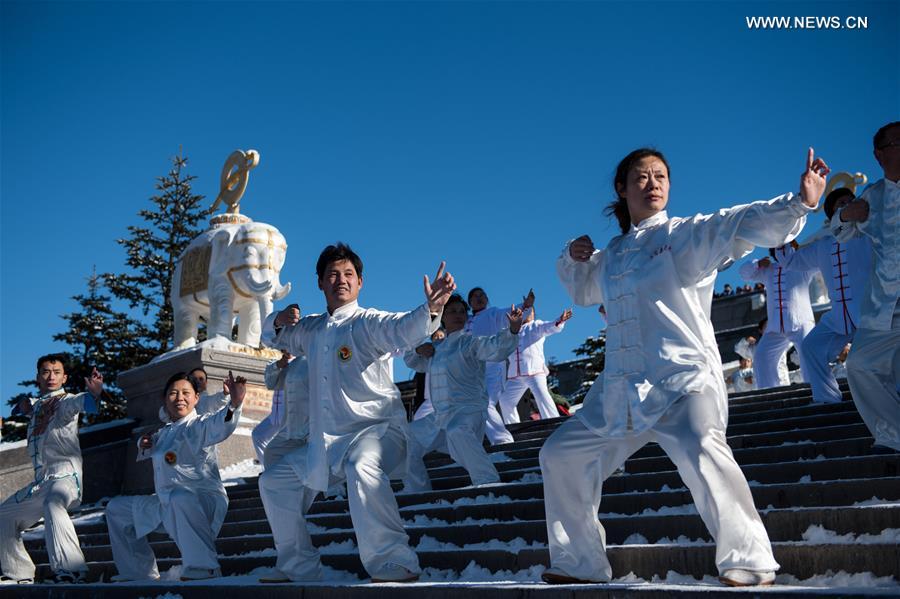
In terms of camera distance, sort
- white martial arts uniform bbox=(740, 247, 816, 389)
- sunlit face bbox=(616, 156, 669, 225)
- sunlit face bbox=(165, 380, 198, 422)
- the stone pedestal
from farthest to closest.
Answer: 1. the stone pedestal
2. white martial arts uniform bbox=(740, 247, 816, 389)
3. sunlit face bbox=(165, 380, 198, 422)
4. sunlit face bbox=(616, 156, 669, 225)

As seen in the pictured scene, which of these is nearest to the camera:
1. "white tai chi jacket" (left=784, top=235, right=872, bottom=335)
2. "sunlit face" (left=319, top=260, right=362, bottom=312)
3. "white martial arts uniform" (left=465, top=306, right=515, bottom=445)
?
"sunlit face" (left=319, top=260, right=362, bottom=312)

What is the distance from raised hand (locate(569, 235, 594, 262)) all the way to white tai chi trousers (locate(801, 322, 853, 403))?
453 centimetres

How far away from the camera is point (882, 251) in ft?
19.1

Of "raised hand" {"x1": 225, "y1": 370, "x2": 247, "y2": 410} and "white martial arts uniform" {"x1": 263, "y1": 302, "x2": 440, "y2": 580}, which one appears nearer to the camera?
"white martial arts uniform" {"x1": 263, "y1": 302, "x2": 440, "y2": 580}

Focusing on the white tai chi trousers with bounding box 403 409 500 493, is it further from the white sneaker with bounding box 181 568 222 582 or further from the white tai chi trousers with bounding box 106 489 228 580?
the white sneaker with bounding box 181 568 222 582

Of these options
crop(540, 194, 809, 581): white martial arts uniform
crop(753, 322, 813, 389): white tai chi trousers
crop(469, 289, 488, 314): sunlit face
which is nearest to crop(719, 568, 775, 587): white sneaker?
crop(540, 194, 809, 581): white martial arts uniform

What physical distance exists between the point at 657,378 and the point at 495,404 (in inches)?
346

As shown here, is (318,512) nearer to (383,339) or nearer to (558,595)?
(383,339)

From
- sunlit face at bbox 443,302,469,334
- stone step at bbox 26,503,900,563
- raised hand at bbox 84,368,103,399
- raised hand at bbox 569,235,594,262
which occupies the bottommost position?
stone step at bbox 26,503,900,563

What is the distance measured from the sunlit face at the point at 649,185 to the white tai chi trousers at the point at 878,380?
191 centimetres

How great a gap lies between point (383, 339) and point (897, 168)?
3.31 meters

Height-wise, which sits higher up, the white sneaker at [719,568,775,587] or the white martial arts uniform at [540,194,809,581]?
the white martial arts uniform at [540,194,809,581]

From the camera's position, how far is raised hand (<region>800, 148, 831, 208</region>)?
4.10m

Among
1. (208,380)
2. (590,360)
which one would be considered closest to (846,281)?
(208,380)
